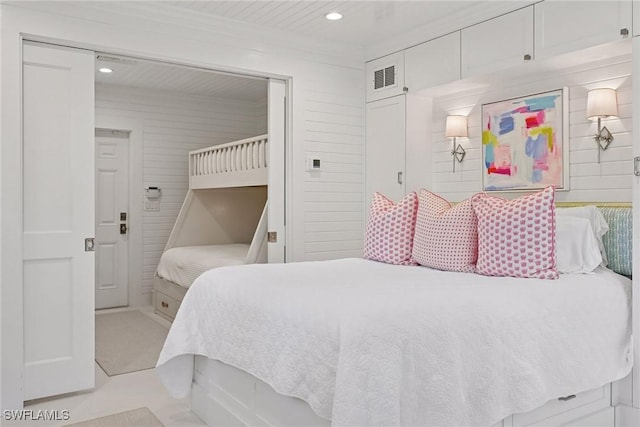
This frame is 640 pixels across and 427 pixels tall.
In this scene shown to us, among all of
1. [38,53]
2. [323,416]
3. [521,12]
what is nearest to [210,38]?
[38,53]

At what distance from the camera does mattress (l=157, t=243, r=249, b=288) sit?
5.05 metres

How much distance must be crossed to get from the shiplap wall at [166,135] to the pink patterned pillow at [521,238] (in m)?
4.58

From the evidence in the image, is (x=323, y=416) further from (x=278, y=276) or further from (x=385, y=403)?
(x=278, y=276)

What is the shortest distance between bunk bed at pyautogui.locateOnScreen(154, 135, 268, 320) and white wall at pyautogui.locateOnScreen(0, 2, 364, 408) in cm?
58

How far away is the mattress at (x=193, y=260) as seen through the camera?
5.05m

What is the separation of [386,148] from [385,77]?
579mm

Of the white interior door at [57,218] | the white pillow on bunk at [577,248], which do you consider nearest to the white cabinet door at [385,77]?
the white pillow on bunk at [577,248]

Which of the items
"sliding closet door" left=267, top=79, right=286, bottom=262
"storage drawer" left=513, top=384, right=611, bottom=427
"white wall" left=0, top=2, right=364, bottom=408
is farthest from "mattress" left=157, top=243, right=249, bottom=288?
"storage drawer" left=513, top=384, right=611, bottom=427

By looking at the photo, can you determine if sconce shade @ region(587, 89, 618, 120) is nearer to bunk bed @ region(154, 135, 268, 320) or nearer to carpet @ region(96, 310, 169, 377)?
bunk bed @ region(154, 135, 268, 320)

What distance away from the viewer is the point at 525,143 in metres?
3.52

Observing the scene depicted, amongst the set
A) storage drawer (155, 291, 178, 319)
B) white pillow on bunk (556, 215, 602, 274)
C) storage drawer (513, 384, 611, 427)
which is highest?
white pillow on bunk (556, 215, 602, 274)

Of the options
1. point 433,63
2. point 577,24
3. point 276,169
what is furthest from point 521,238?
point 276,169

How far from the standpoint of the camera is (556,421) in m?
2.39

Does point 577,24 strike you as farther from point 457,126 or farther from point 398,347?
point 398,347
